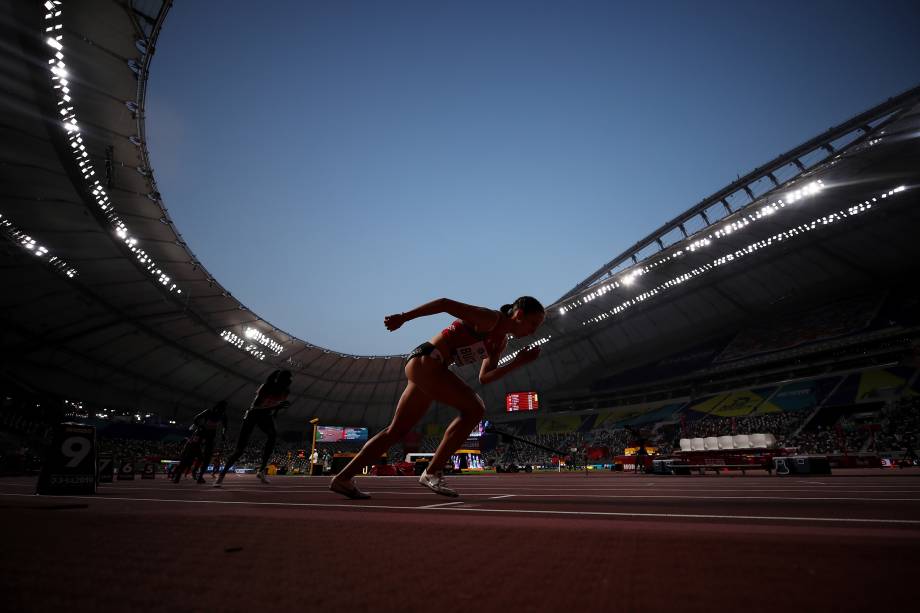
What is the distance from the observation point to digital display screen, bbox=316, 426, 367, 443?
169 feet

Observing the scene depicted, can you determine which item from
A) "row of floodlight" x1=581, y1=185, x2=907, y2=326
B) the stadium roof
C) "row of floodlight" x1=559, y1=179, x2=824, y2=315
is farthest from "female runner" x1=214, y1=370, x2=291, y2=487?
"row of floodlight" x1=581, y1=185, x2=907, y2=326

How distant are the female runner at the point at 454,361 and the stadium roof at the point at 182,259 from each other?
16.4m

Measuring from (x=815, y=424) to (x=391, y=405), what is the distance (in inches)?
1622

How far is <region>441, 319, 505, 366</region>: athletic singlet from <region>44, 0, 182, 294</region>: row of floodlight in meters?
18.3

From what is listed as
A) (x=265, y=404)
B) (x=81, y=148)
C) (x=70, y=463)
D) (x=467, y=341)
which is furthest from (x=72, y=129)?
(x=467, y=341)

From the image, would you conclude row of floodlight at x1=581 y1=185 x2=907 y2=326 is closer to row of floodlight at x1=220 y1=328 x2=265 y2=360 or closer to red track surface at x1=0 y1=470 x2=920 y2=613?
row of floodlight at x1=220 y1=328 x2=265 y2=360

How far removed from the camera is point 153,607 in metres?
0.88

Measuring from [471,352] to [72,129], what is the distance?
21764 mm

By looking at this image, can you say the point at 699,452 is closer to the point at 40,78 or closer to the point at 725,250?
the point at 725,250

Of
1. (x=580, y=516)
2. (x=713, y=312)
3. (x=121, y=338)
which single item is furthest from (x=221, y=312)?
(x=713, y=312)

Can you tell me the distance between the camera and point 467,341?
3805 mm

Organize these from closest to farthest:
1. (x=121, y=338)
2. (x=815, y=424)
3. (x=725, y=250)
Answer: (x=815, y=424)
(x=725, y=250)
(x=121, y=338)

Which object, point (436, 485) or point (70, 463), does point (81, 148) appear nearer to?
point (70, 463)

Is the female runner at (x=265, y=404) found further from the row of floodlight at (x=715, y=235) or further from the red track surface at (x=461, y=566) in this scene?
the row of floodlight at (x=715, y=235)
